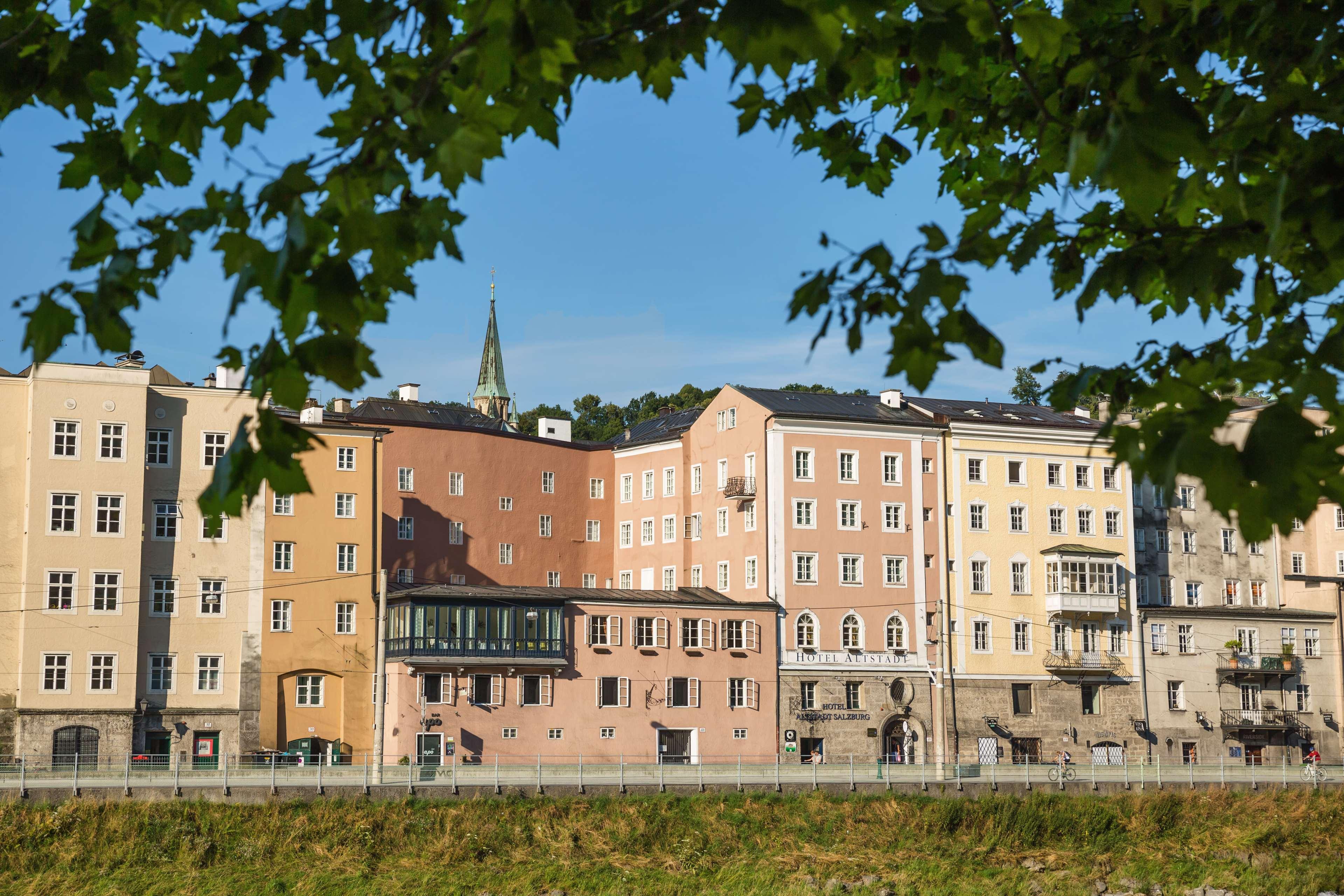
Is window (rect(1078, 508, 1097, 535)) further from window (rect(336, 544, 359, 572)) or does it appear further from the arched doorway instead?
the arched doorway

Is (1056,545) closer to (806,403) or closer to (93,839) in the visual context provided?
(806,403)

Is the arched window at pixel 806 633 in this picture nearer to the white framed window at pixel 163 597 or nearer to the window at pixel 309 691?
the window at pixel 309 691

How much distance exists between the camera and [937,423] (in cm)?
6531

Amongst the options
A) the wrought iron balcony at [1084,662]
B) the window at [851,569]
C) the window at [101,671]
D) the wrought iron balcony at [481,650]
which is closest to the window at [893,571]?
the window at [851,569]

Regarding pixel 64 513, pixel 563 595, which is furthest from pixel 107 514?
pixel 563 595

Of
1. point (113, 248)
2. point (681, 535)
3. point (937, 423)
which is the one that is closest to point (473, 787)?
point (681, 535)

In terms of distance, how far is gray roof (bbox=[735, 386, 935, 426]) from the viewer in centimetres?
6353

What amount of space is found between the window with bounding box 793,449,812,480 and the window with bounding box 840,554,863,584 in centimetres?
379

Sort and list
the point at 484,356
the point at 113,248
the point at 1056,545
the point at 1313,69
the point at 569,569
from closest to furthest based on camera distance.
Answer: the point at 113,248 < the point at 1313,69 < the point at 1056,545 < the point at 569,569 < the point at 484,356

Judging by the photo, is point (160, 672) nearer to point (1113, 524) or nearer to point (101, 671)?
point (101, 671)

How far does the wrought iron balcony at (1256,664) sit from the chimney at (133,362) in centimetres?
4945

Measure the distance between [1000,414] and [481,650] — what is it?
2775 centimetres

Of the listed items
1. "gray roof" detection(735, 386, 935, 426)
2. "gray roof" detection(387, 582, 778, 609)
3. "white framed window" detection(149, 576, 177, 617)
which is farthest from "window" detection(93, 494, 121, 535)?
"gray roof" detection(735, 386, 935, 426)

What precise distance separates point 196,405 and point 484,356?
2579 inches
